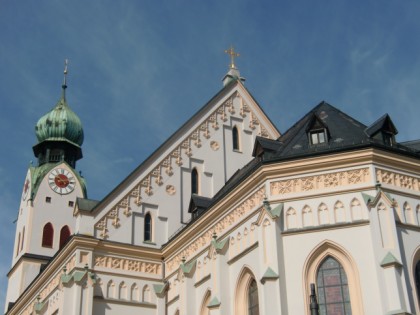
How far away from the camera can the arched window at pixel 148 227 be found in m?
29.5

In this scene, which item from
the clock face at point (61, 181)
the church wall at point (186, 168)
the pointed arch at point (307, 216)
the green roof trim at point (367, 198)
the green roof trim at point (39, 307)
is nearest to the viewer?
the green roof trim at point (367, 198)

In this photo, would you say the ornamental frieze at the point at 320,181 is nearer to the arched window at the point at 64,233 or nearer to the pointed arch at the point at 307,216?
the pointed arch at the point at 307,216

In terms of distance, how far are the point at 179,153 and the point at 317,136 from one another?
31.1 ft

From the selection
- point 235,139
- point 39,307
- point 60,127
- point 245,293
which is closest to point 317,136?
point 245,293

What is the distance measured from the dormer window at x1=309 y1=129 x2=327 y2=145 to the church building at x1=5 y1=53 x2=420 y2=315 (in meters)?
0.04

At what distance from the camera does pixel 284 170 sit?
22.4 m

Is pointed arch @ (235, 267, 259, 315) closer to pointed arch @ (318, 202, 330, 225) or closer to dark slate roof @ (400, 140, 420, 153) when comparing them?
pointed arch @ (318, 202, 330, 225)

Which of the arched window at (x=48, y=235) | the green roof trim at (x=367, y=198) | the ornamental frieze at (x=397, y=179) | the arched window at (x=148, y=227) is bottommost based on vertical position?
the green roof trim at (x=367, y=198)

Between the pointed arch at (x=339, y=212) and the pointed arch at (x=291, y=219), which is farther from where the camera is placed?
the pointed arch at (x=291, y=219)

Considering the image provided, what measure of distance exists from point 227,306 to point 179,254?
522cm

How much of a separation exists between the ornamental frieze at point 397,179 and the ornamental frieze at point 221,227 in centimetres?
402

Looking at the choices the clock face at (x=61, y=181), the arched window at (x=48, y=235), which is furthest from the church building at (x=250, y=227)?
the clock face at (x=61, y=181)

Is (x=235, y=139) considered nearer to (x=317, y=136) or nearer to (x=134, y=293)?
(x=134, y=293)

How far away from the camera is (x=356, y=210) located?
21.1 metres
